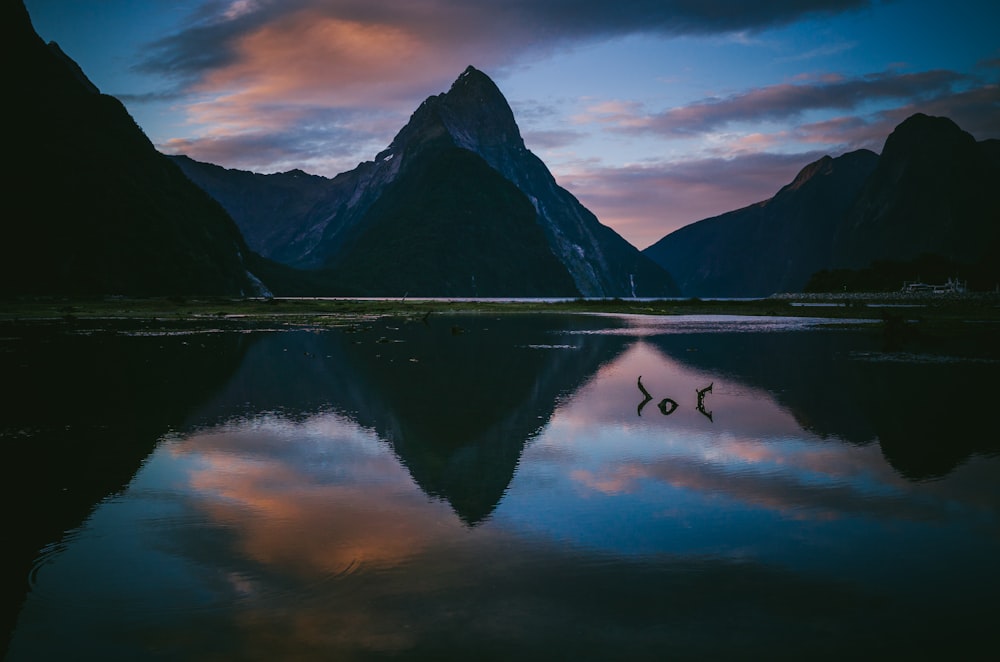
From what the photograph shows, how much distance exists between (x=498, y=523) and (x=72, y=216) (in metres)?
190

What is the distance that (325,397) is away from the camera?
94.4 feet

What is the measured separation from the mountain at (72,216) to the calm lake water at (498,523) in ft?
480

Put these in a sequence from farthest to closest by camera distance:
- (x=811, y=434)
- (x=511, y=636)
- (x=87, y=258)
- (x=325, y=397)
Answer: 1. (x=87, y=258)
2. (x=325, y=397)
3. (x=811, y=434)
4. (x=511, y=636)

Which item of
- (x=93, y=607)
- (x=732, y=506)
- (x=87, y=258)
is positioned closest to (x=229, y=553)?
(x=93, y=607)

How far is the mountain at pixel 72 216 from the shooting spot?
15312 cm

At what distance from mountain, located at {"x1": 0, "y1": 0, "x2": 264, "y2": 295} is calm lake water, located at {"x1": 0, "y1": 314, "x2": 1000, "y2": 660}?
5761 inches

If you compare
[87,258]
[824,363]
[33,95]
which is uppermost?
[33,95]

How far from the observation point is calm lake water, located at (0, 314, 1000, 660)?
28.7 feet

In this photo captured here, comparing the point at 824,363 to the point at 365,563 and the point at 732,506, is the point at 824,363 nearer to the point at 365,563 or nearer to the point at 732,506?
the point at 732,506

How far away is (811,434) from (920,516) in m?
8.50

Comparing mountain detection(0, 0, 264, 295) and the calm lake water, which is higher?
mountain detection(0, 0, 264, 295)

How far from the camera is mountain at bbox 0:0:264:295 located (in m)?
153

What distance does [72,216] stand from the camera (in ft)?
556

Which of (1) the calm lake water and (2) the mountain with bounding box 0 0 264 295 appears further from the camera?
(2) the mountain with bounding box 0 0 264 295
